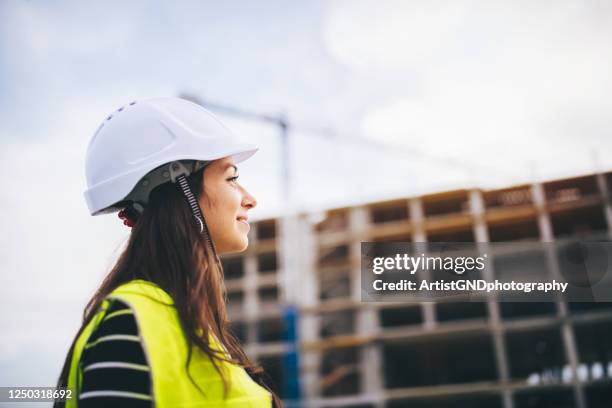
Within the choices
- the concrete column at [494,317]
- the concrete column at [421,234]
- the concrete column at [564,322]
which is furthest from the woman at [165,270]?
the concrete column at [421,234]

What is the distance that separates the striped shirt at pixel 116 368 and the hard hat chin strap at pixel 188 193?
1.15 feet

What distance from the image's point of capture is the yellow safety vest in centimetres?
82

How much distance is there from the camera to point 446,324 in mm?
20000

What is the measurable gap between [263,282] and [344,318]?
17.9ft

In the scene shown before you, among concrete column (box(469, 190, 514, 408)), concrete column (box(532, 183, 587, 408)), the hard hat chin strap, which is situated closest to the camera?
the hard hat chin strap

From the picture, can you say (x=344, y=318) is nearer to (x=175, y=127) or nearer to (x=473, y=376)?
(x=473, y=376)

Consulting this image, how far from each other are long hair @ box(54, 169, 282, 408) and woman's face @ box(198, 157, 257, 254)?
0.05 meters

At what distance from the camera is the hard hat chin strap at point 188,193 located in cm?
115

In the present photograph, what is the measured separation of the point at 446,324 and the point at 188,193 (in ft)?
66.7

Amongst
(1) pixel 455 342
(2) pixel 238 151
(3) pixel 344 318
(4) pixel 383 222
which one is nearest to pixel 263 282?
(3) pixel 344 318

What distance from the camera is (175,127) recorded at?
4.11ft

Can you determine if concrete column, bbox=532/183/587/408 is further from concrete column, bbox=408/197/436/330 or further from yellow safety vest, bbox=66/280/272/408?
yellow safety vest, bbox=66/280/272/408

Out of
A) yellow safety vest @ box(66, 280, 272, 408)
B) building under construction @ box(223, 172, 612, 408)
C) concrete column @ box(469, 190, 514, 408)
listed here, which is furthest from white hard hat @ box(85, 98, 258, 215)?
building under construction @ box(223, 172, 612, 408)

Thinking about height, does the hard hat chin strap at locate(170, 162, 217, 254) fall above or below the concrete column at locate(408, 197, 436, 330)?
below
